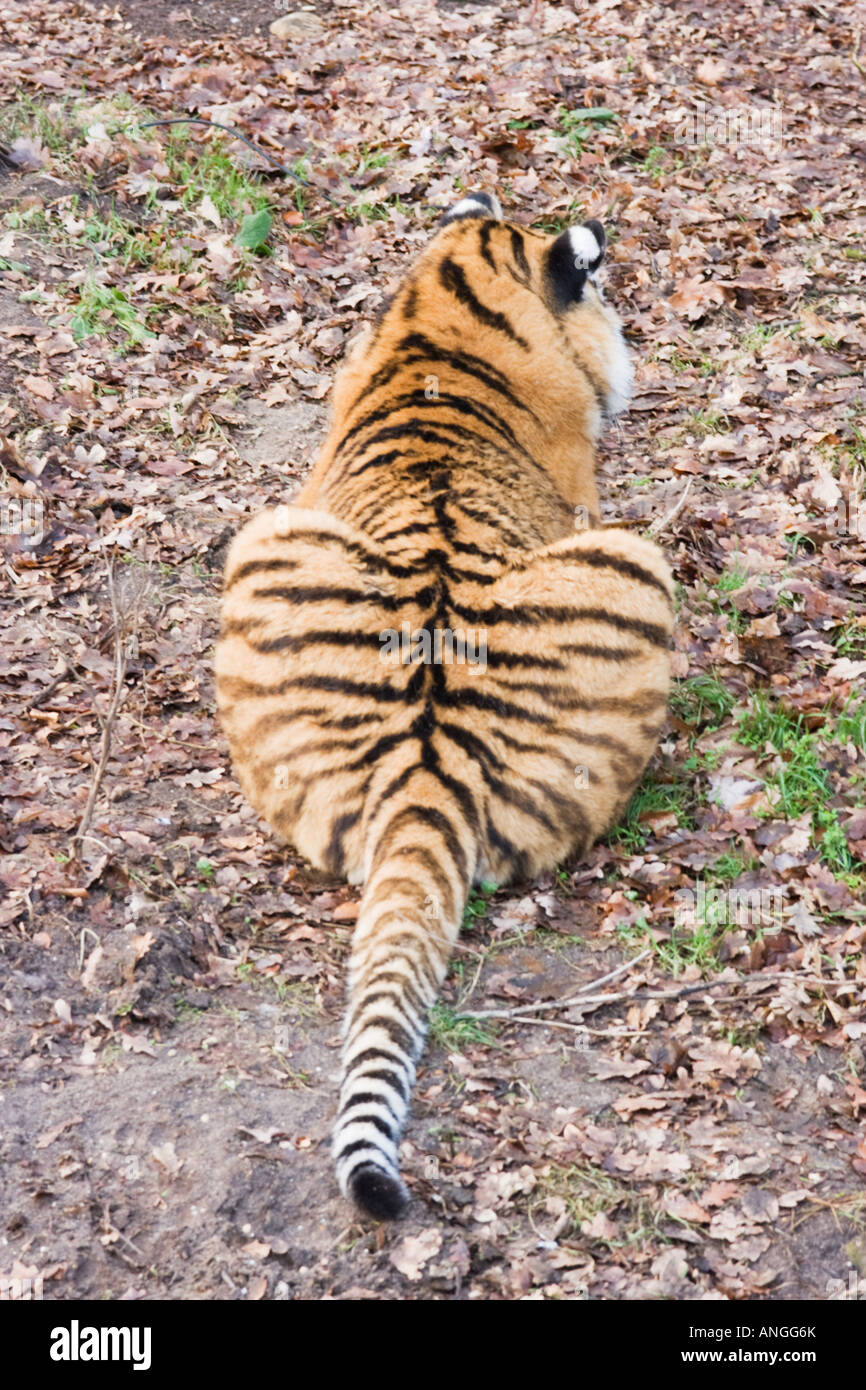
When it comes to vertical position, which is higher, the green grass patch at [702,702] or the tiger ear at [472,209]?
the tiger ear at [472,209]

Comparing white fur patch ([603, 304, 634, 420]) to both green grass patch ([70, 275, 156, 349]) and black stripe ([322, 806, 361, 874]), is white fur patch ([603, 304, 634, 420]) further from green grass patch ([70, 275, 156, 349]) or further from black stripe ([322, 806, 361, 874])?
green grass patch ([70, 275, 156, 349])

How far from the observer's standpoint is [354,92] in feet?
33.0

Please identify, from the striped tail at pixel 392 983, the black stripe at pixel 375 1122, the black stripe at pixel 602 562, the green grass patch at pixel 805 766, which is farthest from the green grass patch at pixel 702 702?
the black stripe at pixel 375 1122

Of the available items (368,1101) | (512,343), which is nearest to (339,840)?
(368,1101)

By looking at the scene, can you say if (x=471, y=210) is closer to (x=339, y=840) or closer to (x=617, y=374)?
(x=617, y=374)

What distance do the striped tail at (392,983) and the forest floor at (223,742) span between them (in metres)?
0.23

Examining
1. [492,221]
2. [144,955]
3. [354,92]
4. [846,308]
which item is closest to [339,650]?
[144,955]

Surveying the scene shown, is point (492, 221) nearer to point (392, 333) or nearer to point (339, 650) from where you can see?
point (392, 333)

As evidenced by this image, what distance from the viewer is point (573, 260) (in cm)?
589

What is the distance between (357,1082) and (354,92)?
8366mm

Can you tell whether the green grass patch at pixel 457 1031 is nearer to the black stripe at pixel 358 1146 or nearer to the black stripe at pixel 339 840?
the black stripe at pixel 339 840

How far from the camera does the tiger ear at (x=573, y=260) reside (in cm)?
586

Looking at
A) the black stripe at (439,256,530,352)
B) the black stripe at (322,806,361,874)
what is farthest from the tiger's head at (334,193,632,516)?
the black stripe at (322,806,361,874)

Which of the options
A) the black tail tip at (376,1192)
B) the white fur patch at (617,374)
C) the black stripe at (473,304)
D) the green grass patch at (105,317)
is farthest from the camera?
the green grass patch at (105,317)
